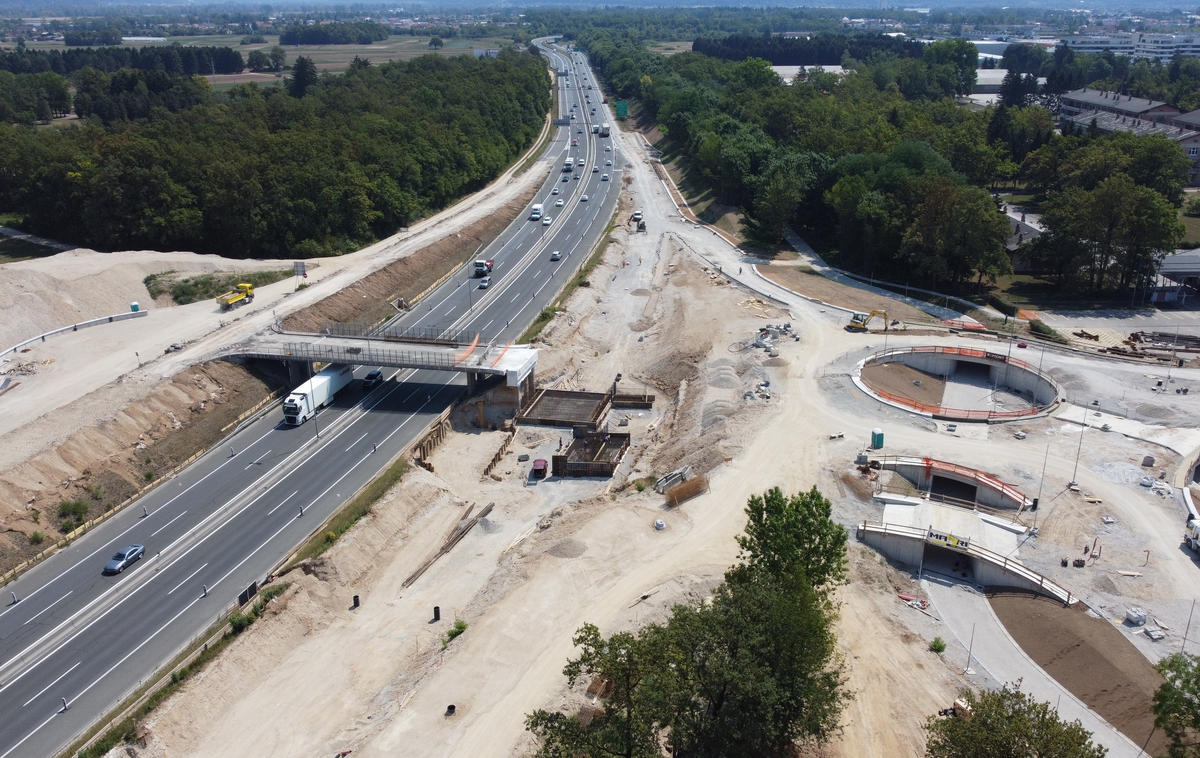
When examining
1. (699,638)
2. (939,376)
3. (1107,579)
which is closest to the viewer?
(699,638)

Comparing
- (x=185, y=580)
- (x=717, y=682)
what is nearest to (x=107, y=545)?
(x=185, y=580)

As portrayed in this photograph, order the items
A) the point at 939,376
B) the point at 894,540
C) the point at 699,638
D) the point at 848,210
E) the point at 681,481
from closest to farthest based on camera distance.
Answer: the point at 699,638 < the point at 894,540 < the point at 681,481 < the point at 939,376 < the point at 848,210

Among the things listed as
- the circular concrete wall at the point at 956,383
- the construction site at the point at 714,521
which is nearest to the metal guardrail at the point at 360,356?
the construction site at the point at 714,521

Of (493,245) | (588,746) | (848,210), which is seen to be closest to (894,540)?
(588,746)

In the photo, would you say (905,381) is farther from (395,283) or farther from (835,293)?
(395,283)

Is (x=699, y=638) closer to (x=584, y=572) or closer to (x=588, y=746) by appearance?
(x=588, y=746)
